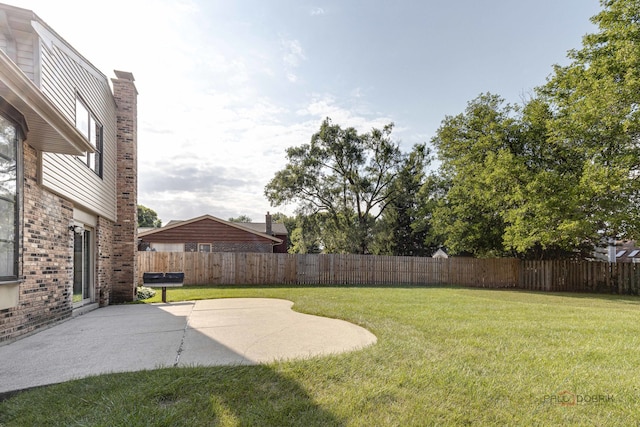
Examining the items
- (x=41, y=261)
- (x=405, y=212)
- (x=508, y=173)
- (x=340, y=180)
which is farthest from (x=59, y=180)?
(x=405, y=212)

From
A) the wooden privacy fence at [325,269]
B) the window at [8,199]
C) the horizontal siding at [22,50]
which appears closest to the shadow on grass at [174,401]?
the window at [8,199]

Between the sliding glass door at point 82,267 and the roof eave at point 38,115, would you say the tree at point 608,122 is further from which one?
the sliding glass door at point 82,267

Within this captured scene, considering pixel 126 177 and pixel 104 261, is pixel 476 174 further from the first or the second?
pixel 104 261

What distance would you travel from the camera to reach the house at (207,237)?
19266 millimetres

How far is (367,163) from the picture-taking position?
82.5 feet

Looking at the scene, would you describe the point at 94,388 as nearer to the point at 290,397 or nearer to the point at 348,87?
the point at 290,397

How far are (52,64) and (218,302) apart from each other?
19.6 feet

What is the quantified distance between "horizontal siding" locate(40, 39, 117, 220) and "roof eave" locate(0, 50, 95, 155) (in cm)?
71

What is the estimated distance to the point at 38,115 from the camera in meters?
3.76

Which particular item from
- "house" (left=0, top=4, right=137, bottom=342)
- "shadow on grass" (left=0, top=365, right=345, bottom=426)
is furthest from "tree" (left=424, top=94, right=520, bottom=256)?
"shadow on grass" (left=0, top=365, right=345, bottom=426)

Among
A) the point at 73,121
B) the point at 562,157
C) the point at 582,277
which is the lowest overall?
the point at 582,277

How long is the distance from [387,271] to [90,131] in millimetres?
13447

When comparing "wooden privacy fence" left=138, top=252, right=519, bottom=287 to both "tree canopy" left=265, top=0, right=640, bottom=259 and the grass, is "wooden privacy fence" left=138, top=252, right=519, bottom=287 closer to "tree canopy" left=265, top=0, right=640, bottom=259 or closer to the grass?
"tree canopy" left=265, top=0, right=640, bottom=259

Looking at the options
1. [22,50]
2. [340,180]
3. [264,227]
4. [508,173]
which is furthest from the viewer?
[264,227]
